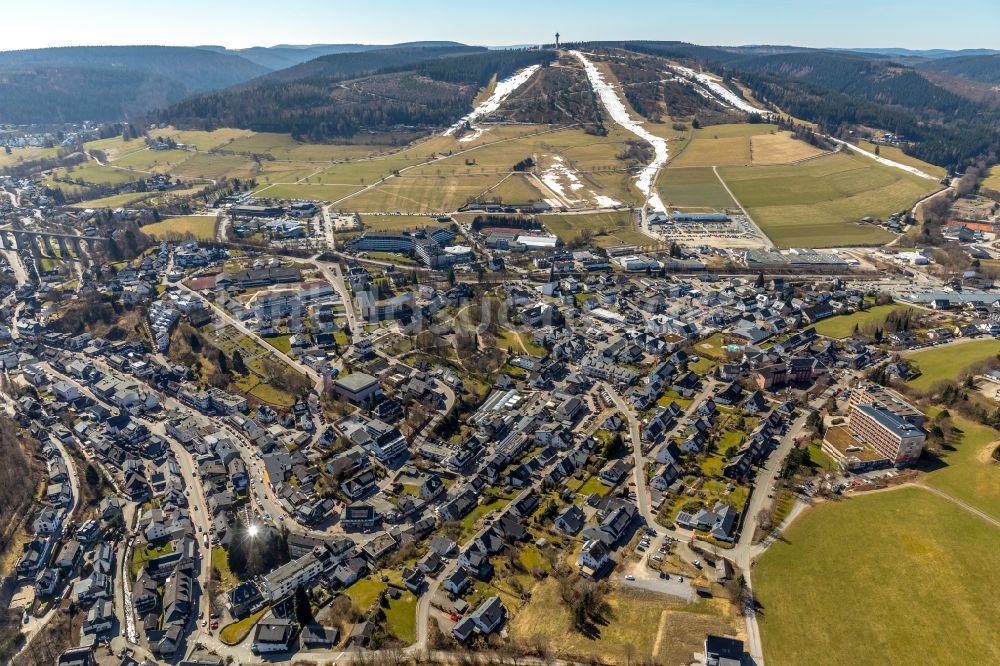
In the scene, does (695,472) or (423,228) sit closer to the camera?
(695,472)

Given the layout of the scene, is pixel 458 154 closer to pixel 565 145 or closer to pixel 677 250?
pixel 565 145

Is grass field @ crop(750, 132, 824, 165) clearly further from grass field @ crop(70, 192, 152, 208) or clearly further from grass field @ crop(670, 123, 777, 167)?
grass field @ crop(70, 192, 152, 208)

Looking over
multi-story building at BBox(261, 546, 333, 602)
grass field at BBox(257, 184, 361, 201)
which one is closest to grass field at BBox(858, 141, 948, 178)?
grass field at BBox(257, 184, 361, 201)

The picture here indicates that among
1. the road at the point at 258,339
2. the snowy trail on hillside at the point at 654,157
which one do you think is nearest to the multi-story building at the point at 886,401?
the road at the point at 258,339

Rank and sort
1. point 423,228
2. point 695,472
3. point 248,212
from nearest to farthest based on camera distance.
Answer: point 695,472
point 423,228
point 248,212

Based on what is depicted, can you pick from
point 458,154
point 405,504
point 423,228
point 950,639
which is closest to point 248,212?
point 423,228

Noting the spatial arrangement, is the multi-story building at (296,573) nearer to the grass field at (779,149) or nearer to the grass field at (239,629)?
A: the grass field at (239,629)
